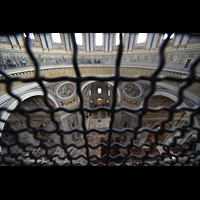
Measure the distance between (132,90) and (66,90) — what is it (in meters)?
5.69

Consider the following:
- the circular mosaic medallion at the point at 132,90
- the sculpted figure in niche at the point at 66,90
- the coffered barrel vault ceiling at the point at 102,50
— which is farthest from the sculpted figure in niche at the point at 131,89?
the sculpted figure in niche at the point at 66,90

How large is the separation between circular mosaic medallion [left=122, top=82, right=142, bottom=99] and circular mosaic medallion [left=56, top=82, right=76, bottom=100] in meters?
4.61

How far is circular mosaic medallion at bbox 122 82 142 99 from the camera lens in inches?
286

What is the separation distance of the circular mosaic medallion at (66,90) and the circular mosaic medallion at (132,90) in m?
4.61

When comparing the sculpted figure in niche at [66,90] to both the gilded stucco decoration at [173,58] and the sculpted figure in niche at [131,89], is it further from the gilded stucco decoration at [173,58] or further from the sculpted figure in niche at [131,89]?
the gilded stucco decoration at [173,58]

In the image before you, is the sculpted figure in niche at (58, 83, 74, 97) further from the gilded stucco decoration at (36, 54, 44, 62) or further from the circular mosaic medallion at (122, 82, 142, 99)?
the circular mosaic medallion at (122, 82, 142, 99)

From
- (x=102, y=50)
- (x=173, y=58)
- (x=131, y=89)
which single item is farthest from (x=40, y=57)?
(x=173, y=58)

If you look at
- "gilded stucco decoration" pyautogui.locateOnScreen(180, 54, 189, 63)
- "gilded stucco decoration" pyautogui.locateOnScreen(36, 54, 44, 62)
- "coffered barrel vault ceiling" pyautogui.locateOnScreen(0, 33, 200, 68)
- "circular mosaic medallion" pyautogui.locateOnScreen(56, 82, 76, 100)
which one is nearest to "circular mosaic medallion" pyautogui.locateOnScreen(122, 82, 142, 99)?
"coffered barrel vault ceiling" pyautogui.locateOnScreen(0, 33, 200, 68)

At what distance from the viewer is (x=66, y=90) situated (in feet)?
26.0
